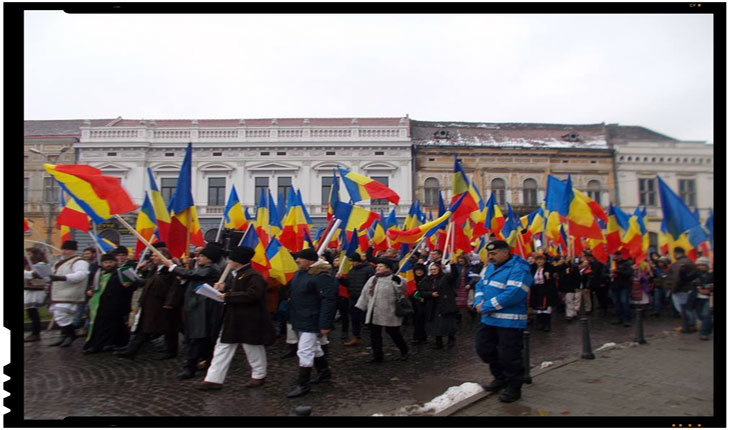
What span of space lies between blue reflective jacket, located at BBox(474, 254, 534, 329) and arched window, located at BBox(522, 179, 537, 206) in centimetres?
2951

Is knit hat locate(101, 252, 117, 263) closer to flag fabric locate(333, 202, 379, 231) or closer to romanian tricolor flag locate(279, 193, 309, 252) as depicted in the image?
romanian tricolor flag locate(279, 193, 309, 252)

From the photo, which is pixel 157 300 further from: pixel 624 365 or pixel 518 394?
pixel 624 365

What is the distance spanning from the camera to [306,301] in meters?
6.07

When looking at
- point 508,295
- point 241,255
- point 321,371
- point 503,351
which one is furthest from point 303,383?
point 508,295

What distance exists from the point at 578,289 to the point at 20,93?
10998mm

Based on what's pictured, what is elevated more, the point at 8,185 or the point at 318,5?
the point at 318,5

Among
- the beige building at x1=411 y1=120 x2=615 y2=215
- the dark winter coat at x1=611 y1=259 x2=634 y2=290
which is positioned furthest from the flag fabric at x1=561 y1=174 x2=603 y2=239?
the beige building at x1=411 y1=120 x2=615 y2=215

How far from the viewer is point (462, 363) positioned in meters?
7.45

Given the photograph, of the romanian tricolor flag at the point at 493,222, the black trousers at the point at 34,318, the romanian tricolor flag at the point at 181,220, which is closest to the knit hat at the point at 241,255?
the romanian tricolor flag at the point at 181,220

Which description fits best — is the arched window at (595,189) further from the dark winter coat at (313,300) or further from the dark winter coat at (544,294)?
the dark winter coat at (313,300)

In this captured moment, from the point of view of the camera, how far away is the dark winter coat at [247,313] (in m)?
5.88

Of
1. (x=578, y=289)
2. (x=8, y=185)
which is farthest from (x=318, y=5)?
(x=578, y=289)

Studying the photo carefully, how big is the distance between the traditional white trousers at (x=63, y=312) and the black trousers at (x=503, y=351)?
688 centimetres

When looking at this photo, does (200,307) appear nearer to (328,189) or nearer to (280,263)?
(280,263)
